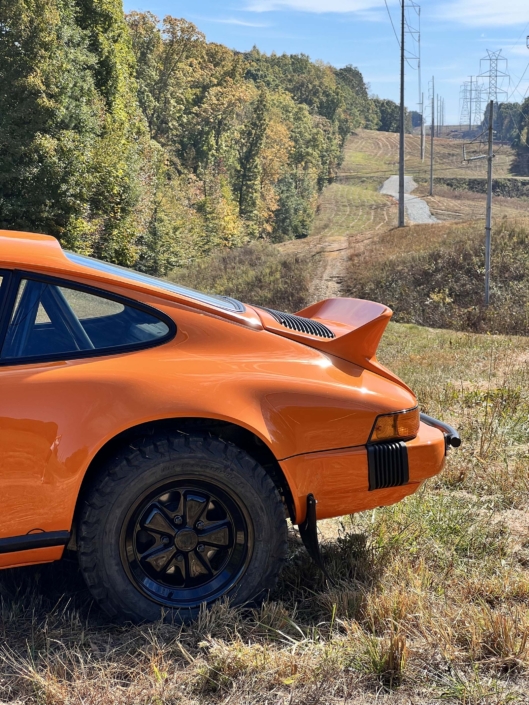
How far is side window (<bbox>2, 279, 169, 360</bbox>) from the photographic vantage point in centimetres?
265

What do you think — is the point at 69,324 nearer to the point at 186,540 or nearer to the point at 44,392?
the point at 44,392

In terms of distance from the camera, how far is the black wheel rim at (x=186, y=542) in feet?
8.83

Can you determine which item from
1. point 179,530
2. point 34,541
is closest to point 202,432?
point 179,530

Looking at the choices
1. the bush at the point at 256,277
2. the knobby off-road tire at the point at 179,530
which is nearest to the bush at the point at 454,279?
the bush at the point at 256,277

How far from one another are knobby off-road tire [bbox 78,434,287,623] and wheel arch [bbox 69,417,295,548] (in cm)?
6

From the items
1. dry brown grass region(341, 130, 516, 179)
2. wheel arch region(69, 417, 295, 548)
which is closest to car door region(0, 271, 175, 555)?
wheel arch region(69, 417, 295, 548)

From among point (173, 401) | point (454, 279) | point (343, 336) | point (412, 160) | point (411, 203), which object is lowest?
point (454, 279)

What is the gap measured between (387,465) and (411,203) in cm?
6983

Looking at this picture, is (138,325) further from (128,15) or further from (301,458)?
(128,15)

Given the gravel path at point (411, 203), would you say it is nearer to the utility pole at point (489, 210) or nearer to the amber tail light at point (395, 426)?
the utility pole at point (489, 210)

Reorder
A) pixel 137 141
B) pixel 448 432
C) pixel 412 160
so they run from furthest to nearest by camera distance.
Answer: pixel 412 160 < pixel 137 141 < pixel 448 432

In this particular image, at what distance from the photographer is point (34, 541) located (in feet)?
8.43

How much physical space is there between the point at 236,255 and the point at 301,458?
35344 millimetres

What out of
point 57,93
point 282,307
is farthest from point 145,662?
point 57,93
